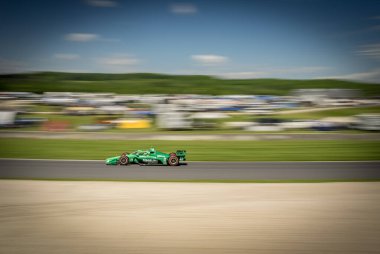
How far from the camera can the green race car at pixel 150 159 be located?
11.4 meters

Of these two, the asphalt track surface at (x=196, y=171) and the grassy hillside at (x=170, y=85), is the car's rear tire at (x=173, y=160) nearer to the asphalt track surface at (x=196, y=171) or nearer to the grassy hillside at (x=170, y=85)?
the asphalt track surface at (x=196, y=171)

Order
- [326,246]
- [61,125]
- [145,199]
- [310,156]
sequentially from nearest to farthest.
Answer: [326,246] < [145,199] < [310,156] < [61,125]

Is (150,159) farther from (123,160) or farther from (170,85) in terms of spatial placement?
(170,85)

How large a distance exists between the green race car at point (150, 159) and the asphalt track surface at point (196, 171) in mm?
174

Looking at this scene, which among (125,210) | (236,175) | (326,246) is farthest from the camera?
(236,175)

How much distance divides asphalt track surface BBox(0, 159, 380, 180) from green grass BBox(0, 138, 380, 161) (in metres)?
1.12

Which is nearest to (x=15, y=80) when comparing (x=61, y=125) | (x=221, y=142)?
(x=61, y=125)

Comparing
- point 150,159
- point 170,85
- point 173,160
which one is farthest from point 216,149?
point 170,85

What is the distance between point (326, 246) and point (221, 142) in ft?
38.6

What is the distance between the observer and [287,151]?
1465 centimetres

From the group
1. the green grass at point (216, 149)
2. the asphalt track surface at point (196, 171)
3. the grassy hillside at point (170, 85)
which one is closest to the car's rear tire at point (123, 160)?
the asphalt track surface at point (196, 171)

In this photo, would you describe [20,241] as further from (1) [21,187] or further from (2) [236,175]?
(2) [236,175]

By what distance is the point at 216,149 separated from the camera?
15.2 meters

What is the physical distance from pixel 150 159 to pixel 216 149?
4.41 m
